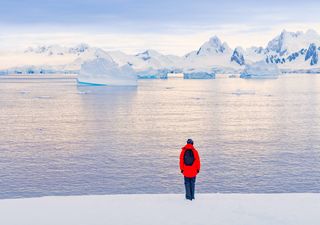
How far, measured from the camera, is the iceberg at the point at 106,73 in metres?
114

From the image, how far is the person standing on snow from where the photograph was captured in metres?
13.1

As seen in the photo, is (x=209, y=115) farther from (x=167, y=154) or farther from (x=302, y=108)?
(x=167, y=154)

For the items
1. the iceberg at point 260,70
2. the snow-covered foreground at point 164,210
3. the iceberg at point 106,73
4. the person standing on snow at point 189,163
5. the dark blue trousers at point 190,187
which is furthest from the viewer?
the iceberg at point 260,70

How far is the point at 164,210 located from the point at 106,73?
106633 millimetres

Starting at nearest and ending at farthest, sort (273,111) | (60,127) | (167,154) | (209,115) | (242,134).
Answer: (167,154) → (242,134) → (60,127) → (209,115) → (273,111)

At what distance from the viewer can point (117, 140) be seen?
36.3 m

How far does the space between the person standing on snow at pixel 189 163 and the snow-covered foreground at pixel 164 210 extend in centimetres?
46

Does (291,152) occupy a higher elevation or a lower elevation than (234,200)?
lower

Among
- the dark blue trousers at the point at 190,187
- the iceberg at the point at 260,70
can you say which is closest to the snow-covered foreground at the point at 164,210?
the dark blue trousers at the point at 190,187

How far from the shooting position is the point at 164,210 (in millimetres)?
12266

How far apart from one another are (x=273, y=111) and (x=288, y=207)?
157 ft

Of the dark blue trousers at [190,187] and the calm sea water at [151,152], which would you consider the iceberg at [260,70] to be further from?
the dark blue trousers at [190,187]

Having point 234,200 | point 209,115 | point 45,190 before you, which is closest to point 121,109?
point 209,115

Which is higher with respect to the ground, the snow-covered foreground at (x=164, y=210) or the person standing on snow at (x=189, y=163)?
the person standing on snow at (x=189, y=163)
